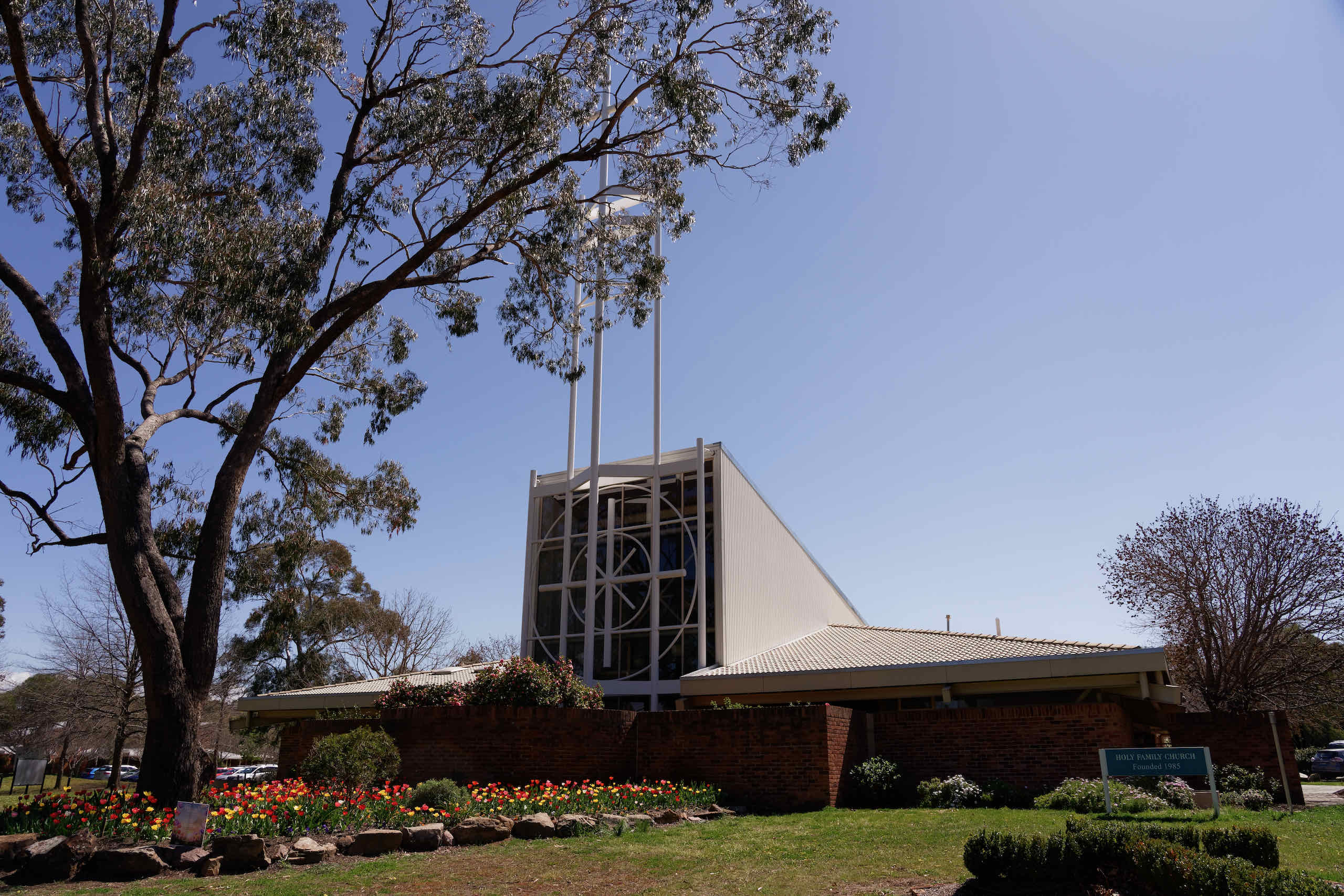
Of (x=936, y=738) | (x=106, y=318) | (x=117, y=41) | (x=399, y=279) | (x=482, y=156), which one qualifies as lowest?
(x=936, y=738)

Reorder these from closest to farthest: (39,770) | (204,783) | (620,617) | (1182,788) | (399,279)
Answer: (204,783) < (1182,788) < (399,279) < (620,617) < (39,770)

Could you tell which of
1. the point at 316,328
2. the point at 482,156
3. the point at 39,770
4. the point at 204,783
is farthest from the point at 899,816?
the point at 39,770

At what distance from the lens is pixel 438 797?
10.8 metres

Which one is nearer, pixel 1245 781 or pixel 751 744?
pixel 751 744

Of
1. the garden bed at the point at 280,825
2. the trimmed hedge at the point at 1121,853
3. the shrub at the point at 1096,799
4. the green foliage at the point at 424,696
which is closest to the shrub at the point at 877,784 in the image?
the shrub at the point at 1096,799

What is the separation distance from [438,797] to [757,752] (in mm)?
5552

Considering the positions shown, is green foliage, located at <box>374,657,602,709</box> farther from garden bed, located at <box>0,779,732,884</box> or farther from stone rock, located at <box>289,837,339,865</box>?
stone rock, located at <box>289,837,339,865</box>

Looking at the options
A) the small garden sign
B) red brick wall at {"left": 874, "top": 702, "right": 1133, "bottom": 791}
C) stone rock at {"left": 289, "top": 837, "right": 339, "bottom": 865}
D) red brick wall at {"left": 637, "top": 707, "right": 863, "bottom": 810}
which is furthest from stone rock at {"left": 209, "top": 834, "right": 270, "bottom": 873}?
red brick wall at {"left": 874, "top": 702, "right": 1133, "bottom": 791}

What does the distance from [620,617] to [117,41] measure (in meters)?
17.2

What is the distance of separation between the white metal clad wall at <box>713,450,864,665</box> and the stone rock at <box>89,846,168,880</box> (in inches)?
625

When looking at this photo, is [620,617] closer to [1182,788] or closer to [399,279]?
[399,279]

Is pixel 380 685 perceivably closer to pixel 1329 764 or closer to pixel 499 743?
pixel 499 743

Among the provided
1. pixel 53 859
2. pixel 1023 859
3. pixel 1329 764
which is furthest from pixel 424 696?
pixel 1329 764

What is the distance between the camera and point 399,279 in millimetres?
14398
